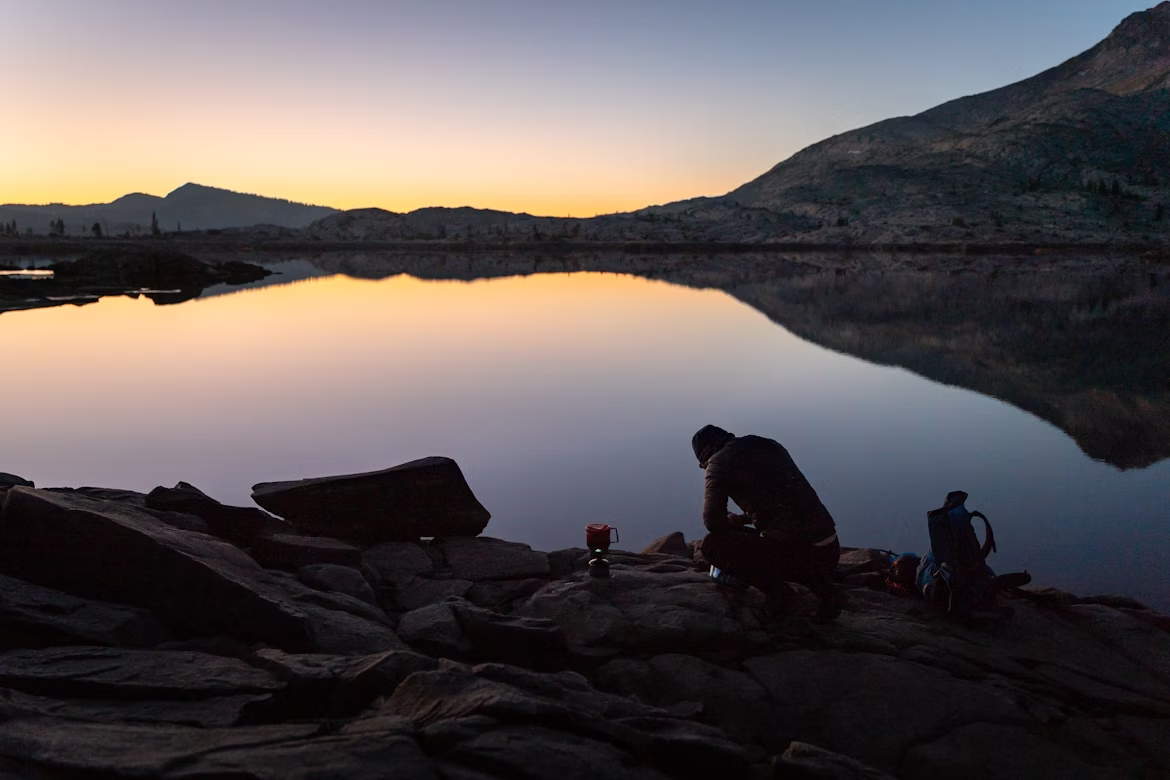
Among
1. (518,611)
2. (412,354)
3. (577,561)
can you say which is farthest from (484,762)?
(412,354)

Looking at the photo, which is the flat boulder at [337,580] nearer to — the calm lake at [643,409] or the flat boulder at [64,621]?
the flat boulder at [64,621]

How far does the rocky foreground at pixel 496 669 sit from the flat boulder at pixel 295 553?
25mm

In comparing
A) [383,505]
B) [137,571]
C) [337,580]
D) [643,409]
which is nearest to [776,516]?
[337,580]

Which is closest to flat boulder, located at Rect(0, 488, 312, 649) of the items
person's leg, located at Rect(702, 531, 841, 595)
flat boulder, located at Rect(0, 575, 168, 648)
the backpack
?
flat boulder, located at Rect(0, 575, 168, 648)

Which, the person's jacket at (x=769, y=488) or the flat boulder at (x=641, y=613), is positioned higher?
the person's jacket at (x=769, y=488)

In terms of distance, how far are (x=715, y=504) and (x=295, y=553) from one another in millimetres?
4822

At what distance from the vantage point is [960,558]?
8.28m

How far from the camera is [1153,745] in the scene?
6.47 metres

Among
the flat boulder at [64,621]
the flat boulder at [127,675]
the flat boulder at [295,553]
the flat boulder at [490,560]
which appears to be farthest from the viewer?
the flat boulder at [490,560]

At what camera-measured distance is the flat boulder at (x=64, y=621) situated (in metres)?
6.88

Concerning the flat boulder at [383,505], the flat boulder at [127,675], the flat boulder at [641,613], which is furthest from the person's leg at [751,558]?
the flat boulder at [127,675]

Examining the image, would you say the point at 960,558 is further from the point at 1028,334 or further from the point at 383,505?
the point at 1028,334

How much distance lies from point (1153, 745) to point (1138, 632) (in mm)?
2168

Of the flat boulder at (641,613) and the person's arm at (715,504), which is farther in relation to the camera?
the person's arm at (715,504)
